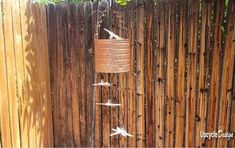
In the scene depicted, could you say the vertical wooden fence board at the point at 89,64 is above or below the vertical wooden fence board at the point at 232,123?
above

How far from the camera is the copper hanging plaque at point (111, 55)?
2.63 meters

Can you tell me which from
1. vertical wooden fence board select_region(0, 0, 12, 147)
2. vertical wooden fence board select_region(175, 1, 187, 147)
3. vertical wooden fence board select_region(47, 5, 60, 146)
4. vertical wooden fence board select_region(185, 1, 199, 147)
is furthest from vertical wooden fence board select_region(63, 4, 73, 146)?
vertical wooden fence board select_region(185, 1, 199, 147)

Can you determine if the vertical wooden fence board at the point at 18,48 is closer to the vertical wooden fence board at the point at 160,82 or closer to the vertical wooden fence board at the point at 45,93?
the vertical wooden fence board at the point at 45,93

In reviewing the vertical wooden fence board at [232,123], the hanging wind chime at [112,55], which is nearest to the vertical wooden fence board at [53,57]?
the hanging wind chime at [112,55]

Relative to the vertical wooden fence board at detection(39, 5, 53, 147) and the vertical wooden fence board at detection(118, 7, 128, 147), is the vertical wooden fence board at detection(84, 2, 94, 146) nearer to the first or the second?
the vertical wooden fence board at detection(118, 7, 128, 147)

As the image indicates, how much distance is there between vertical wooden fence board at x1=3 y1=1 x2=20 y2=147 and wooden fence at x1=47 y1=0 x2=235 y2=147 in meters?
0.85

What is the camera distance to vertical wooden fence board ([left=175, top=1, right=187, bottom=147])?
9.11 ft

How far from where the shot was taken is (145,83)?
2938 millimetres

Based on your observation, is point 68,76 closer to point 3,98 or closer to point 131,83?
point 131,83

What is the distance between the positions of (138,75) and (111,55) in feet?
1.52

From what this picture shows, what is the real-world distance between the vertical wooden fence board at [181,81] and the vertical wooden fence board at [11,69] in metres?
1.63

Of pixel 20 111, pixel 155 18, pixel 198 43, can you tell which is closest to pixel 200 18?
pixel 198 43

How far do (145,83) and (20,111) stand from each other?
4.29ft

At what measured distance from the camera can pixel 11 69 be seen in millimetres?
2219
